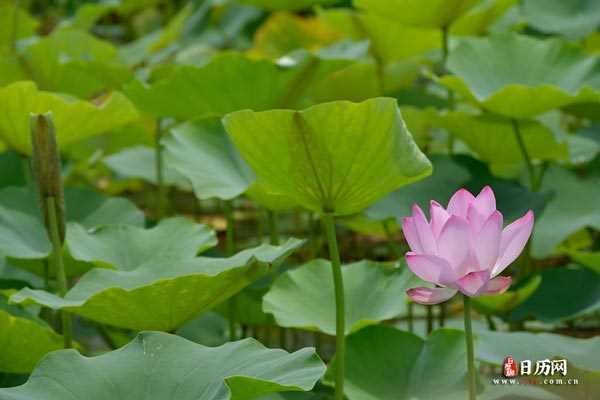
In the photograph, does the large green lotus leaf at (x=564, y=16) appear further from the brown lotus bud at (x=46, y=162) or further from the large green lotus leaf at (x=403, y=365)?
the brown lotus bud at (x=46, y=162)

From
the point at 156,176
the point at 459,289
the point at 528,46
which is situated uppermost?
the point at 459,289

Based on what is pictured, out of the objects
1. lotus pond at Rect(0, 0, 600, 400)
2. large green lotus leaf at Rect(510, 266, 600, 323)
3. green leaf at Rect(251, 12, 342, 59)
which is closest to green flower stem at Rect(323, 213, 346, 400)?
lotus pond at Rect(0, 0, 600, 400)

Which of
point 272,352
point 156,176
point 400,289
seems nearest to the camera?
point 272,352

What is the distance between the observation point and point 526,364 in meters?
1.23

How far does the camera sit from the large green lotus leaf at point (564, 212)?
1.75 metres

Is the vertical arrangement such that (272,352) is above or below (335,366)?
above

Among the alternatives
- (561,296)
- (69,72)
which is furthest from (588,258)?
(69,72)

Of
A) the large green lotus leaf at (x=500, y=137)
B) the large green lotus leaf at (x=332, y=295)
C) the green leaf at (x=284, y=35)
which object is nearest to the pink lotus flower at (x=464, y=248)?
the large green lotus leaf at (x=332, y=295)

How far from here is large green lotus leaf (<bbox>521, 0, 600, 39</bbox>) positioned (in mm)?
2369

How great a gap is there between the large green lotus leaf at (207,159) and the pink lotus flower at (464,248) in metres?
0.55

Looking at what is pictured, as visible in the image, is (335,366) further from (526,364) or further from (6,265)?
(6,265)

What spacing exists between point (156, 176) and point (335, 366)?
85 centimetres

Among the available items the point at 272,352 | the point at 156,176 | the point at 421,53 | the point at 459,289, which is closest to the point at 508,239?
the point at 459,289

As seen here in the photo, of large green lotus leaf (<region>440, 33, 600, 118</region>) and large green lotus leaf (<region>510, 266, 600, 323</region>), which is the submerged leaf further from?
large green lotus leaf (<region>440, 33, 600, 118</region>)
